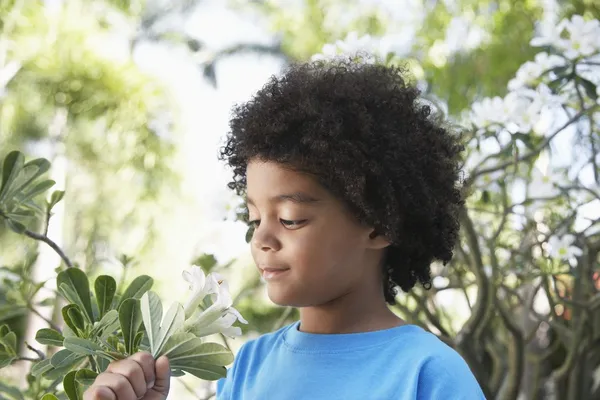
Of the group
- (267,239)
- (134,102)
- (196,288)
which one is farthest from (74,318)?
(134,102)

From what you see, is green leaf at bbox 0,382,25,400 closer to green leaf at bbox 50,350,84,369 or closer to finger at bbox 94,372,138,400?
green leaf at bbox 50,350,84,369

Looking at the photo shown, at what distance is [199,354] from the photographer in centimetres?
98

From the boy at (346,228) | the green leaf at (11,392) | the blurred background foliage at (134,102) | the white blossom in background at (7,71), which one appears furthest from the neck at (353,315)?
the white blossom in background at (7,71)

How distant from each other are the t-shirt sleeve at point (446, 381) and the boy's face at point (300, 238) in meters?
0.18

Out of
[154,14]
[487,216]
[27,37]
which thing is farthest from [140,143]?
[487,216]

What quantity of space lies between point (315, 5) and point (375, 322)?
8395 mm

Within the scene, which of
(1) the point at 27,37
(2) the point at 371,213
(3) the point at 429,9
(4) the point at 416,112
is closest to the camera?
(2) the point at 371,213

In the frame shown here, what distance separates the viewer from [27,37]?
476 inches

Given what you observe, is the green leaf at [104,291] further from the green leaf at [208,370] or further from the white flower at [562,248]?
the white flower at [562,248]

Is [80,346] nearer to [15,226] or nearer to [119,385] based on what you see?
[119,385]

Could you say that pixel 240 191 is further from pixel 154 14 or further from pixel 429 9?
pixel 154 14

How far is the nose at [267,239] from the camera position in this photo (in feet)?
3.98

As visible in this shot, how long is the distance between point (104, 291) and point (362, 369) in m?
0.40

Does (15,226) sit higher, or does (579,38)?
(579,38)
